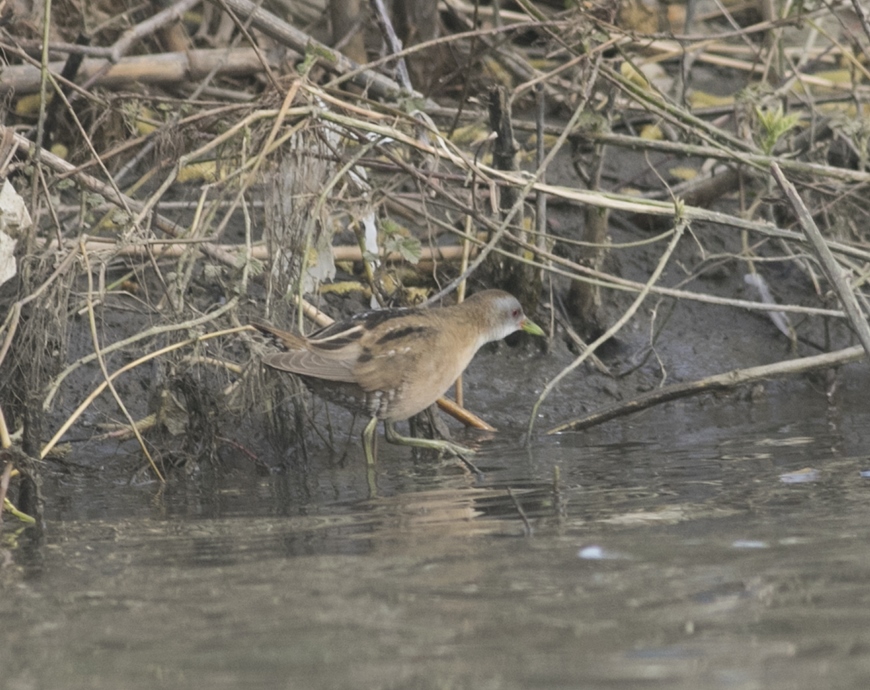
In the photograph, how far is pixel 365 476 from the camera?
5.10 m

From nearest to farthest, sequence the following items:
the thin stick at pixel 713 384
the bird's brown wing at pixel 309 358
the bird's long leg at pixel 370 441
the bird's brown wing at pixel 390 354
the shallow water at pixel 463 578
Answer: the shallow water at pixel 463 578, the bird's brown wing at pixel 309 358, the bird's brown wing at pixel 390 354, the bird's long leg at pixel 370 441, the thin stick at pixel 713 384

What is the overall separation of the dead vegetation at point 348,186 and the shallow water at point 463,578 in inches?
18.8

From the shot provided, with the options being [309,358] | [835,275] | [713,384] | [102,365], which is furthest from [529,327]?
[102,365]

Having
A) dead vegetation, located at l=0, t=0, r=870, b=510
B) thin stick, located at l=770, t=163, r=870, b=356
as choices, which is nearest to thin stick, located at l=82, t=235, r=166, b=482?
dead vegetation, located at l=0, t=0, r=870, b=510

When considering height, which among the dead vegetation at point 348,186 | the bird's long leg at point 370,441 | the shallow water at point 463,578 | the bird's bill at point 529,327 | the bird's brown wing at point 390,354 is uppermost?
the dead vegetation at point 348,186

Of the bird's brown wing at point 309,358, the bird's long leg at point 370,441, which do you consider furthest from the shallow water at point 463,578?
the bird's brown wing at point 309,358

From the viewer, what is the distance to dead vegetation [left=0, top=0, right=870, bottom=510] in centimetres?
494

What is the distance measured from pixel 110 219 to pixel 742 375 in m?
2.48

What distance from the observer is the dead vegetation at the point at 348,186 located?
16.2ft

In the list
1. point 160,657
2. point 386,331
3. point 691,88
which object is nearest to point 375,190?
point 386,331

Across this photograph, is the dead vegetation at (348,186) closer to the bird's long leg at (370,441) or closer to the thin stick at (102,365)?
the thin stick at (102,365)

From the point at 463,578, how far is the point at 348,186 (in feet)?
8.41

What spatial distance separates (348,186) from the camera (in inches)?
219

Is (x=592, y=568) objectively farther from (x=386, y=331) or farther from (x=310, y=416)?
(x=310, y=416)
